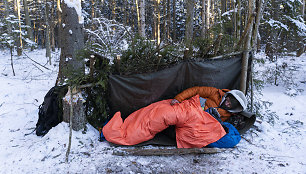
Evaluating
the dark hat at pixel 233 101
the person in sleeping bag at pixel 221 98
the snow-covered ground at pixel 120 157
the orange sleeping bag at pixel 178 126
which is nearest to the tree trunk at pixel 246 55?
the person in sleeping bag at pixel 221 98

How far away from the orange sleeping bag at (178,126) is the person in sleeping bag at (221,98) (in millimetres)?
574

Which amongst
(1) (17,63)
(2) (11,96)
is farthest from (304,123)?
(1) (17,63)

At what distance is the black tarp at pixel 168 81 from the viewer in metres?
3.59

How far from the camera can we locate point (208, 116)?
3287 mm

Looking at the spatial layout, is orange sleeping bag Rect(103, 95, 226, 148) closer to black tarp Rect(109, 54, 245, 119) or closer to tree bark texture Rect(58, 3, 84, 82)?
black tarp Rect(109, 54, 245, 119)

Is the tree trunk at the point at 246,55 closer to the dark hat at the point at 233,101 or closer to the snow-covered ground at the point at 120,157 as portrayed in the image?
the dark hat at the point at 233,101

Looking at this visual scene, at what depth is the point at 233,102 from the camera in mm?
3791

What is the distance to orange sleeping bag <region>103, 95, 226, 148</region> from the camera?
313 cm

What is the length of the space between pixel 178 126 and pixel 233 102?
53.2 inches

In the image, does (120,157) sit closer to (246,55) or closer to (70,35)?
(70,35)

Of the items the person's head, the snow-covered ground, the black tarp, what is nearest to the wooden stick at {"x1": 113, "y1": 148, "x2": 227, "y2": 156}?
the snow-covered ground

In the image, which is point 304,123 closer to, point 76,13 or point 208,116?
A: point 208,116

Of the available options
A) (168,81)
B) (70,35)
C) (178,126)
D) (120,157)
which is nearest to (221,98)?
(168,81)

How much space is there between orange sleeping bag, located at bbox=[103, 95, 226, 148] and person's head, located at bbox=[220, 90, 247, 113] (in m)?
0.79
